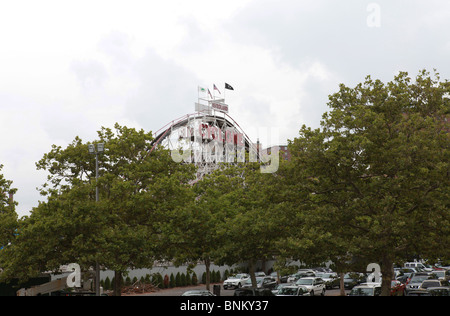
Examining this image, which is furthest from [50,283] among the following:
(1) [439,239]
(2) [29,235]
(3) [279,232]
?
(1) [439,239]

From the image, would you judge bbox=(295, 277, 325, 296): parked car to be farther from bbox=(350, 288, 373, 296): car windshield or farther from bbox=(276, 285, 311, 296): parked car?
bbox=(350, 288, 373, 296): car windshield

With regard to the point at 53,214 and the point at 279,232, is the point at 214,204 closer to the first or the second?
the point at 279,232

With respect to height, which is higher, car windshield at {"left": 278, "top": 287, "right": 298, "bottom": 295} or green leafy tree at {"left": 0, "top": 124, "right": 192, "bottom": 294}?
green leafy tree at {"left": 0, "top": 124, "right": 192, "bottom": 294}

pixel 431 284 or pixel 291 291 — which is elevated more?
pixel 431 284

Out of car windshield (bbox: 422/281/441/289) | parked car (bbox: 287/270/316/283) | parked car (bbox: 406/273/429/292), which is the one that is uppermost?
car windshield (bbox: 422/281/441/289)

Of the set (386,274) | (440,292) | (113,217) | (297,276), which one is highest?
(113,217)

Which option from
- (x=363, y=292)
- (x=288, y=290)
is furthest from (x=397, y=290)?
(x=288, y=290)

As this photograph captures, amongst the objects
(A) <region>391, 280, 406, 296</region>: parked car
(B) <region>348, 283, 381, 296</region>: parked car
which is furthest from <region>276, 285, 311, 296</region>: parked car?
(A) <region>391, 280, 406, 296</region>: parked car

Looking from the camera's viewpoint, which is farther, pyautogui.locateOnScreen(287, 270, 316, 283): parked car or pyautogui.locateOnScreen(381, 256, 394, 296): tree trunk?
pyautogui.locateOnScreen(287, 270, 316, 283): parked car

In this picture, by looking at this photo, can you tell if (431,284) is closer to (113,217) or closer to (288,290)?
(288,290)

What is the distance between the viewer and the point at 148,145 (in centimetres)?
3506
